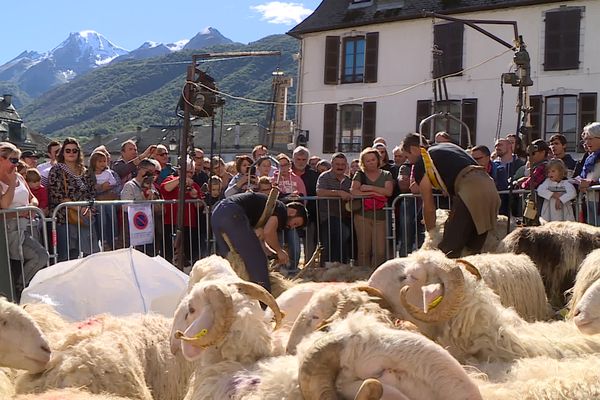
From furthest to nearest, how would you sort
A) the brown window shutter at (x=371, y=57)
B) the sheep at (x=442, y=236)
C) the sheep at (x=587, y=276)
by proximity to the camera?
the brown window shutter at (x=371, y=57) < the sheep at (x=442, y=236) < the sheep at (x=587, y=276)

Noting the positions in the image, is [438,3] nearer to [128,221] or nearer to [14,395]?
[128,221]

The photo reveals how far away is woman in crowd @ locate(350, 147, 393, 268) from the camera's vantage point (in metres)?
8.94

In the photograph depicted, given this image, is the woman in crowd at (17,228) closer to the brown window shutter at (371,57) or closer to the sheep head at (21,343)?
the sheep head at (21,343)

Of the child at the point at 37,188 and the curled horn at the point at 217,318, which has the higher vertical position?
the child at the point at 37,188

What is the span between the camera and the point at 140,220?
324 inches

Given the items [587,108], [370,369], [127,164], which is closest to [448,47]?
[587,108]

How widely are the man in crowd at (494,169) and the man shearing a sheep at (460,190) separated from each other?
225cm

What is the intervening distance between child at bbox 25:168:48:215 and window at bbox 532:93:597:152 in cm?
1822

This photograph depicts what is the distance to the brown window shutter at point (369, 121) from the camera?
26.6 metres

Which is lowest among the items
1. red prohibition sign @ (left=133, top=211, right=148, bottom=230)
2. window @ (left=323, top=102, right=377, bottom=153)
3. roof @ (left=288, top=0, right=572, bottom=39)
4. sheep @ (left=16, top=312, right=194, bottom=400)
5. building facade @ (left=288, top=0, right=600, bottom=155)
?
sheep @ (left=16, top=312, right=194, bottom=400)

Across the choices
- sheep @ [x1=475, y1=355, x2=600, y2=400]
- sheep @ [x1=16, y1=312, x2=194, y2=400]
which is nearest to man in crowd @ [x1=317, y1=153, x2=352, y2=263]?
sheep @ [x1=16, y1=312, x2=194, y2=400]

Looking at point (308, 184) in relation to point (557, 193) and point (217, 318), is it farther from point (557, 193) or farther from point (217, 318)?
point (217, 318)

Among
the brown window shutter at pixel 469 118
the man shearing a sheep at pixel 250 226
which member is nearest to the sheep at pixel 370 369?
the man shearing a sheep at pixel 250 226

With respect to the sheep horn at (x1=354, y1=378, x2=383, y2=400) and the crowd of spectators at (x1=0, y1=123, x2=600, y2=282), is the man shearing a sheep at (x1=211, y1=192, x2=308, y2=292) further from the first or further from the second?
the sheep horn at (x1=354, y1=378, x2=383, y2=400)
